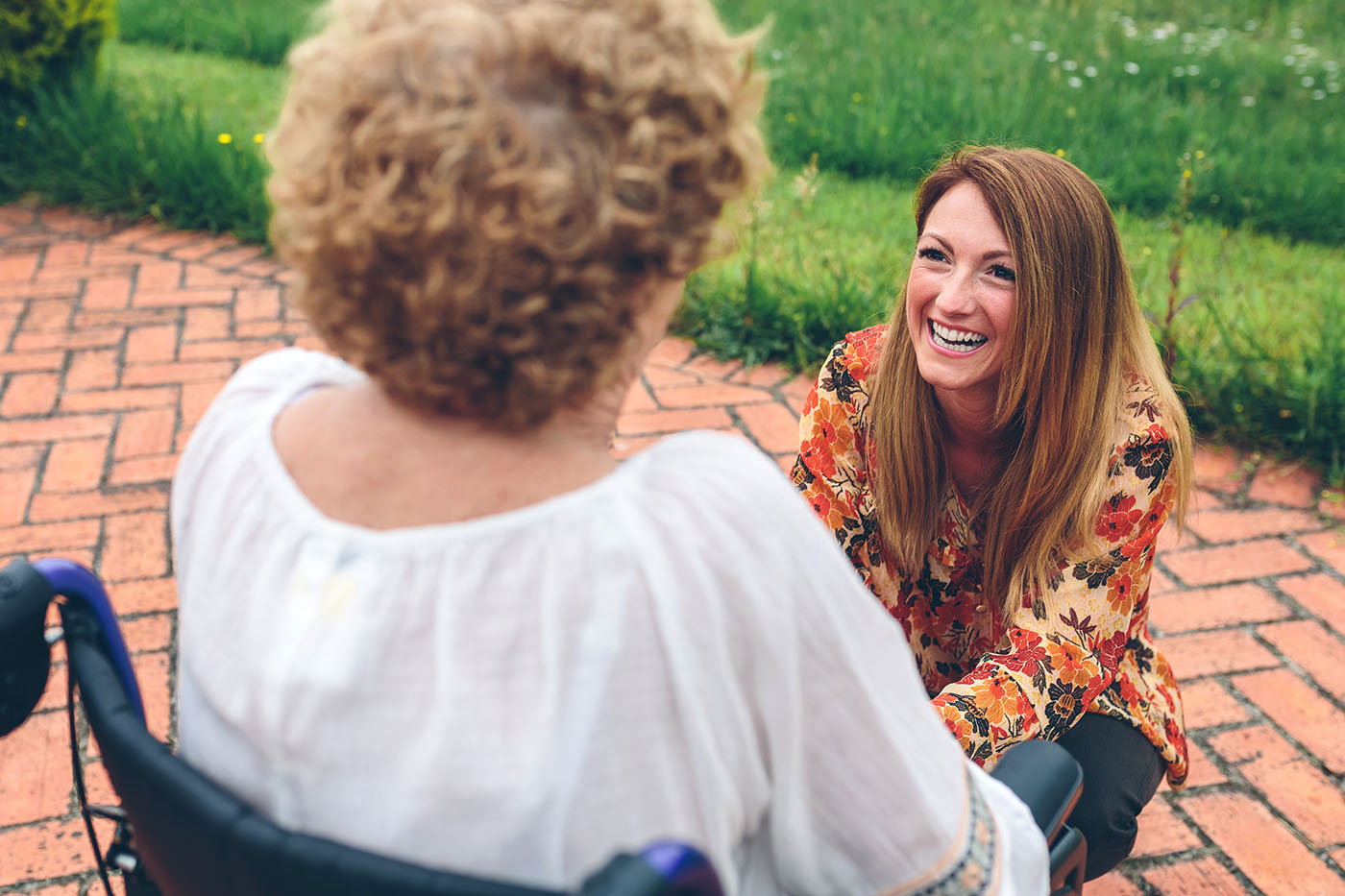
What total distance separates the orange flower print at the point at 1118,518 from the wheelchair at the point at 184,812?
684 millimetres

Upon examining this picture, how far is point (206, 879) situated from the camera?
82cm

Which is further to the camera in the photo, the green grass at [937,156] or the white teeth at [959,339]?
the green grass at [937,156]

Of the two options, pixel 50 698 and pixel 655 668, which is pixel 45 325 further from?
pixel 655 668

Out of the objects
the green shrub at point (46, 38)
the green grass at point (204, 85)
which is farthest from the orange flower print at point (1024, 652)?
the green shrub at point (46, 38)

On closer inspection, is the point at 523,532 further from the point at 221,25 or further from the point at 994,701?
the point at 221,25

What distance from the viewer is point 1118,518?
1812mm

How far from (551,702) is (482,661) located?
60 millimetres

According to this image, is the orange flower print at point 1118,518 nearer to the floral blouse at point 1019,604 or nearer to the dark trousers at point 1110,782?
the floral blouse at point 1019,604

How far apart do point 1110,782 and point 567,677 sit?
1.36m

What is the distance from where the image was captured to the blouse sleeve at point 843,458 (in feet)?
6.96

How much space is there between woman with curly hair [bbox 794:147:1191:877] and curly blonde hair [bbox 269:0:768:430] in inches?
40.8

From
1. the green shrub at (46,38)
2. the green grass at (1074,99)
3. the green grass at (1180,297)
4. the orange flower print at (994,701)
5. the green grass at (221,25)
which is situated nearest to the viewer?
the orange flower print at (994,701)

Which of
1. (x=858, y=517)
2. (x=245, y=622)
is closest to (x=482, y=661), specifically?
(x=245, y=622)

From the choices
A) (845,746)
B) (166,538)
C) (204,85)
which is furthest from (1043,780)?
(204,85)
